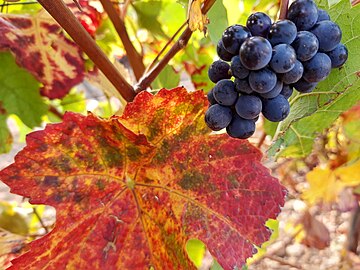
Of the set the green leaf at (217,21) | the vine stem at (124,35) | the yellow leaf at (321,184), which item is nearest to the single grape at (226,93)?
the green leaf at (217,21)

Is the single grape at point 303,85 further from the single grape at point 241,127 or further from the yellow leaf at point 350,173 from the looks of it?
the yellow leaf at point 350,173

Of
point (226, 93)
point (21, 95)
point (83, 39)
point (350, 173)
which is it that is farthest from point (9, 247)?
point (350, 173)

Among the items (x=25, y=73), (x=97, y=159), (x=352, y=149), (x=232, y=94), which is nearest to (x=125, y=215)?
(x=97, y=159)

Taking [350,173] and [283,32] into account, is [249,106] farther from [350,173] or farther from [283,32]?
[350,173]

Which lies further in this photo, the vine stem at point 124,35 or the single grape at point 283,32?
the vine stem at point 124,35

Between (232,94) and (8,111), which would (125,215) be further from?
(8,111)
